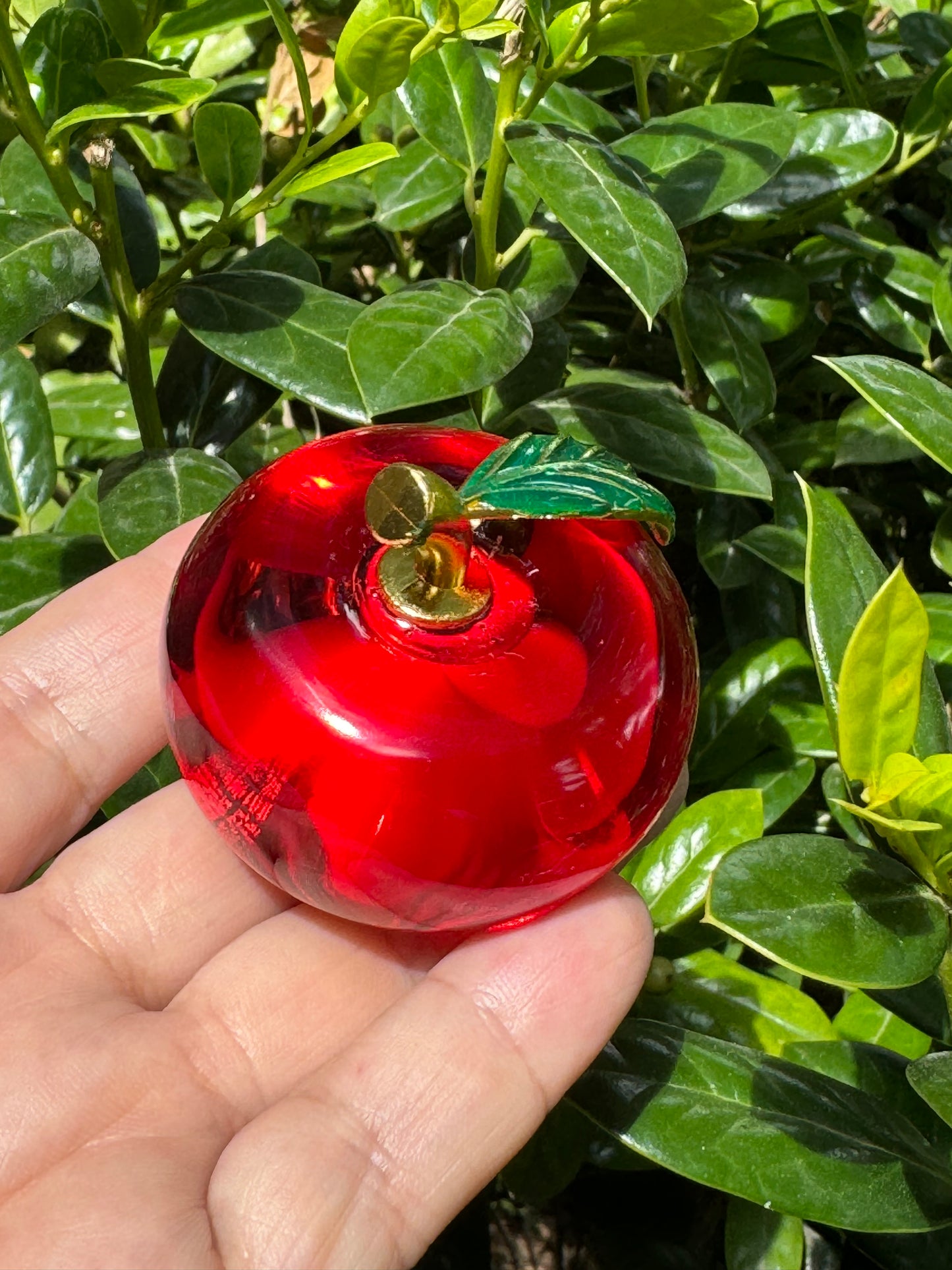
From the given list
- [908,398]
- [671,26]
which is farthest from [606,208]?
[908,398]

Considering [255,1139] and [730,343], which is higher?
[730,343]

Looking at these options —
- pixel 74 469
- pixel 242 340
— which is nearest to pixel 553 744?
pixel 242 340

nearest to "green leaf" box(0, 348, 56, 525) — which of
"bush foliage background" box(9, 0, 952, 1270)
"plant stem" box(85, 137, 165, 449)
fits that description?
"bush foliage background" box(9, 0, 952, 1270)

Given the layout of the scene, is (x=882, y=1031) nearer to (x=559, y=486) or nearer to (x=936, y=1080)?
(x=936, y=1080)

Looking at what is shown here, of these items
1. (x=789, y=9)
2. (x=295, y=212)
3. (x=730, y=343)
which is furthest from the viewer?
(x=295, y=212)

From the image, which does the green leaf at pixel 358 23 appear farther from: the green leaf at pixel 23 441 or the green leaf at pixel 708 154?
the green leaf at pixel 23 441

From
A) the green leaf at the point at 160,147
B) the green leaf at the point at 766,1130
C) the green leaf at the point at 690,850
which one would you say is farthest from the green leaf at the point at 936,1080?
the green leaf at the point at 160,147

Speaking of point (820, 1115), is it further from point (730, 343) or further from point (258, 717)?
point (730, 343)

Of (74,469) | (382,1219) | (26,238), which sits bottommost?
(382,1219)
